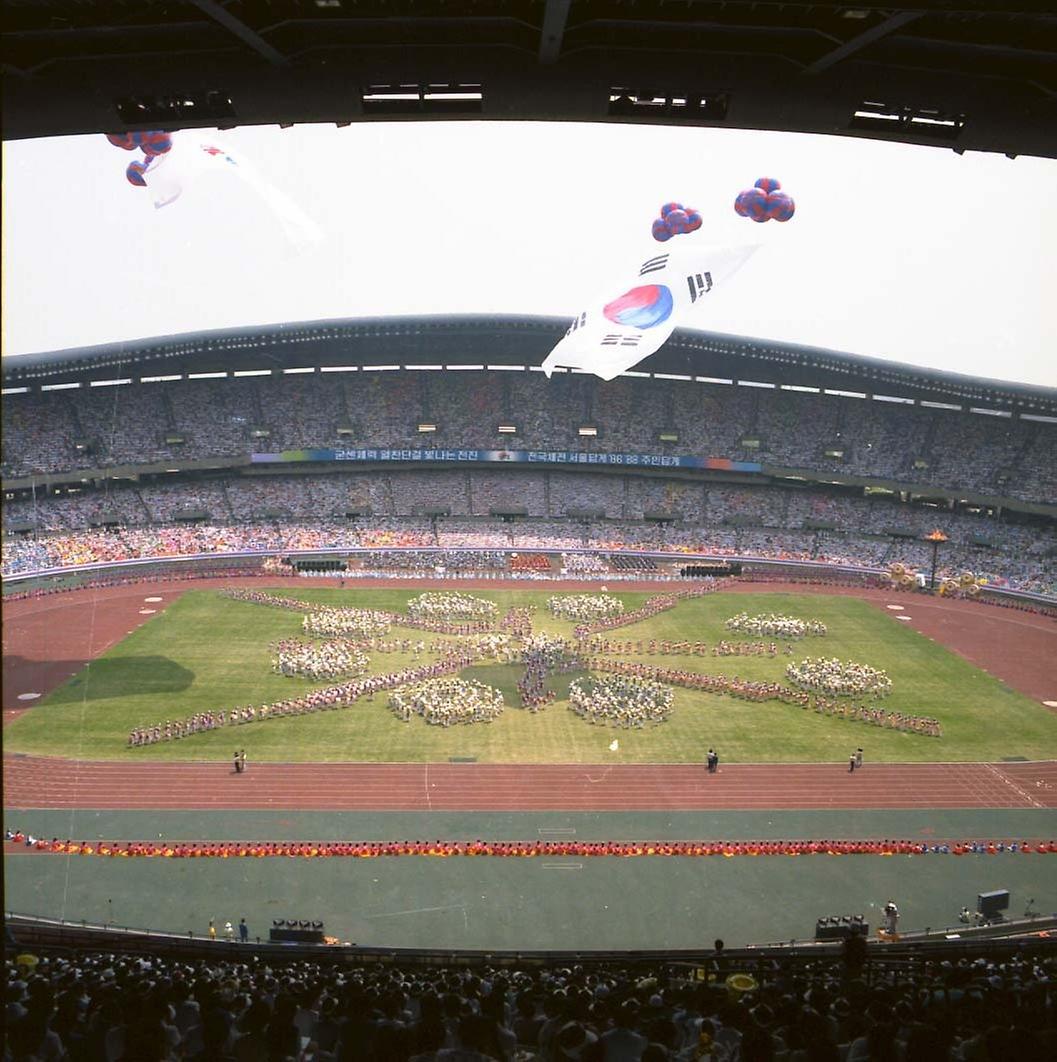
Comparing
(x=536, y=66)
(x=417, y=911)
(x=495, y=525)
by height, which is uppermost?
(x=495, y=525)

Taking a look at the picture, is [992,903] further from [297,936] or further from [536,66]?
[536,66]

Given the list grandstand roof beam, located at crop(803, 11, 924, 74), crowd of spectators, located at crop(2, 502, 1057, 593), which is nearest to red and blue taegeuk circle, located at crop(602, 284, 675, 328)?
crowd of spectators, located at crop(2, 502, 1057, 593)

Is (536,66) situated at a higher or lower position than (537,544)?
lower

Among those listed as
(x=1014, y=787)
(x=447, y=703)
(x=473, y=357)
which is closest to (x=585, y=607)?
(x=447, y=703)

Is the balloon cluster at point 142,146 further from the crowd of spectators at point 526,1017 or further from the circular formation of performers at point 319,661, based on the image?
the circular formation of performers at point 319,661

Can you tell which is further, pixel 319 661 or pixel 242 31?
pixel 319 661

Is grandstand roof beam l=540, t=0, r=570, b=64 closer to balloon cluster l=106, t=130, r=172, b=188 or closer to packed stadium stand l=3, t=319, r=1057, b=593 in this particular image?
balloon cluster l=106, t=130, r=172, b=188
